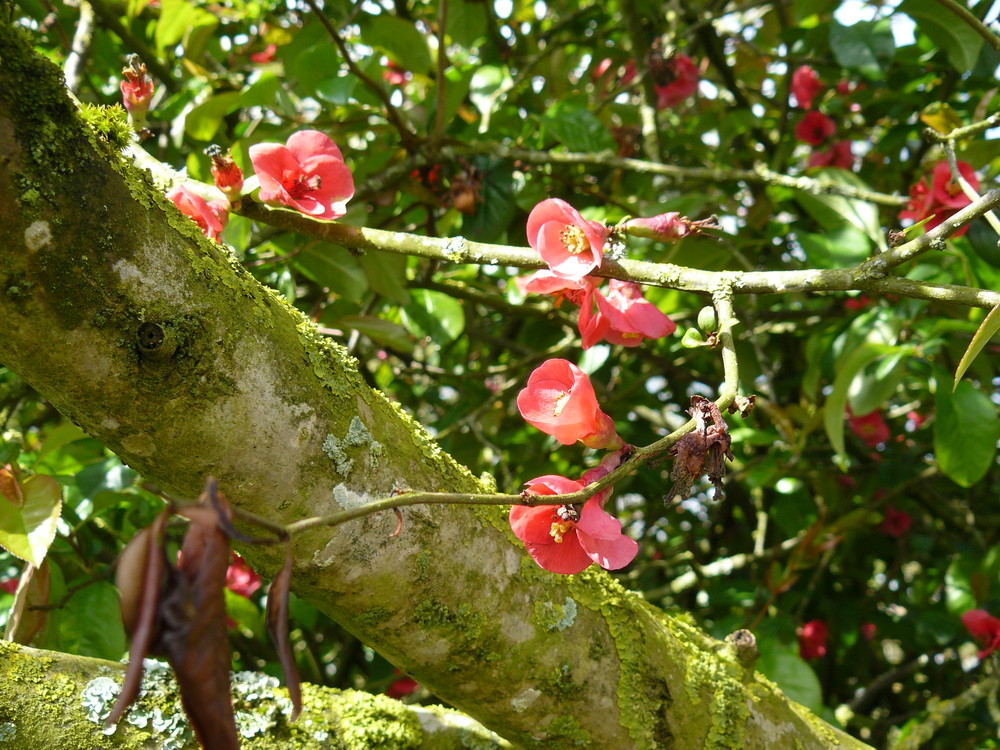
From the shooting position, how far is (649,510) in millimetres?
2215

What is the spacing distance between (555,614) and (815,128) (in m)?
1.88

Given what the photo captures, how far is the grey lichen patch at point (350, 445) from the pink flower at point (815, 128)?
192cm

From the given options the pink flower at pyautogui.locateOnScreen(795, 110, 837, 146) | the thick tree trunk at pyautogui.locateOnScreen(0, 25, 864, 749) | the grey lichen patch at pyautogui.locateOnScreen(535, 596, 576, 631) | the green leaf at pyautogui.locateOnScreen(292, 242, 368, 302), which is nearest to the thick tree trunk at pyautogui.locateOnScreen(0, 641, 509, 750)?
the thick tree trunk at pyautogui.locateOnScreen(0, 25, 864, 749)

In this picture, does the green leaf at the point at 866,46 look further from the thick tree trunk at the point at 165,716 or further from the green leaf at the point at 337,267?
the thick tree trunk at the point at 165,716

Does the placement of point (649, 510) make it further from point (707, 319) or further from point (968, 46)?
point (707, 319)

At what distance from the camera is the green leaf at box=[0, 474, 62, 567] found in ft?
3.00

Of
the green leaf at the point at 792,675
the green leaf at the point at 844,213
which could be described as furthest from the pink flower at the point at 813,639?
the green leaf at the point at 844,213

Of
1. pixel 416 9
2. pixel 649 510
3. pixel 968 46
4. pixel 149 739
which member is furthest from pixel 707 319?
pixel 416 9

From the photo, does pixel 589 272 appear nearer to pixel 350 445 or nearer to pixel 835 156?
pixel 350 445

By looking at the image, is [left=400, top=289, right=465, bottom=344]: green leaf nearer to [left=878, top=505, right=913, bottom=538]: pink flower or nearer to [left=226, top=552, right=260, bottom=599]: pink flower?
[left=226, top=552, right=260, bottom=599]: pink flower

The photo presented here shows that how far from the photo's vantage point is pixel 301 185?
94 centimetres

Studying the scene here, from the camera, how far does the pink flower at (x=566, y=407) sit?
2.44 ft

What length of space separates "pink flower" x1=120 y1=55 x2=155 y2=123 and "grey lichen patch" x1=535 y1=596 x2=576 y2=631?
29.5 inches

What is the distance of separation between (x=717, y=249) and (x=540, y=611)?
82 centimetres
